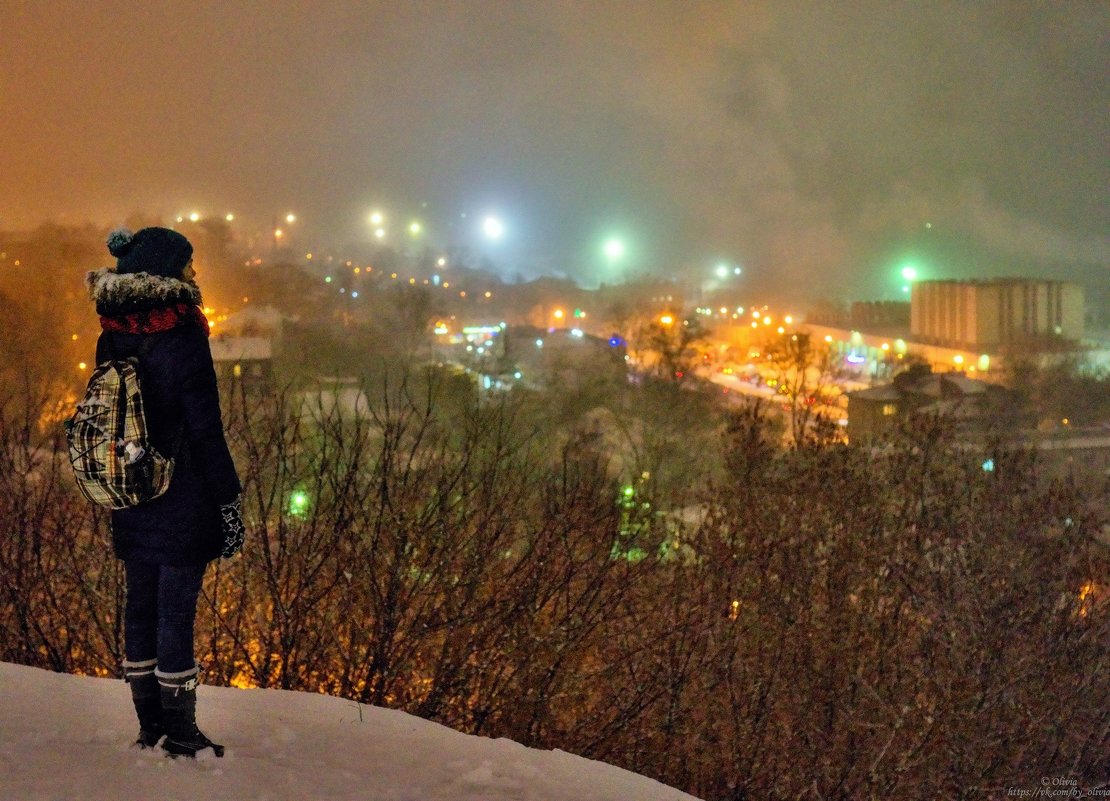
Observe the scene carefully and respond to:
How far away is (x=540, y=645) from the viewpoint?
23.8 ft

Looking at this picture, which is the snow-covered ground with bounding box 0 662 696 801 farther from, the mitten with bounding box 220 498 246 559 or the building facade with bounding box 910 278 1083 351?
the building facade with bounding box 910 278 1083 351

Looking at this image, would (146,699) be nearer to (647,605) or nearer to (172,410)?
(172,410)

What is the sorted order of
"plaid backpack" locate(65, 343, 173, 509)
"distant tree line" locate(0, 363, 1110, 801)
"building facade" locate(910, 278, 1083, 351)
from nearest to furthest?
"plaid backpack" locate(65, 343, 173, 509) < "distant tree line" locate(0, 363, 1110, 801) < "building facade" locate(910, 278, 1083, 351)

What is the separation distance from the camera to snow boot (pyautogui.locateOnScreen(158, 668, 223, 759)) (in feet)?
9.49

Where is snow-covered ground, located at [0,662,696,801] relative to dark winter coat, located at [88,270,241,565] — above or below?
below

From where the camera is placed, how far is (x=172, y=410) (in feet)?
9.43

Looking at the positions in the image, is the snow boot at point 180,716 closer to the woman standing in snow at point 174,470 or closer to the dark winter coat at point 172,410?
the woman standing in snow at point 174,470

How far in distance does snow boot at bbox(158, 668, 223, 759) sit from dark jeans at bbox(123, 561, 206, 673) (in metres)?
0.04

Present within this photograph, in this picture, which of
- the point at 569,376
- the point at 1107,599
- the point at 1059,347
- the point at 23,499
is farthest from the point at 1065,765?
the point at 1059,347

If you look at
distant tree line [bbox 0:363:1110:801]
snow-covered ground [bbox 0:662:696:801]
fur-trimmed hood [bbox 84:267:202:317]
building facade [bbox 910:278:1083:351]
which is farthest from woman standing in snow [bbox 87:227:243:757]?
building facade [bbox 910:278:1083:351]

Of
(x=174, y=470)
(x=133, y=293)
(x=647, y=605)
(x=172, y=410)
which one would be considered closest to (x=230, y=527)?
(x=174, y=470)

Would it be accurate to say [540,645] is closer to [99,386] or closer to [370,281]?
[99,386]

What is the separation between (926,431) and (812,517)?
9.75ft

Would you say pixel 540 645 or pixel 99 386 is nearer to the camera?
pixel 99 386
